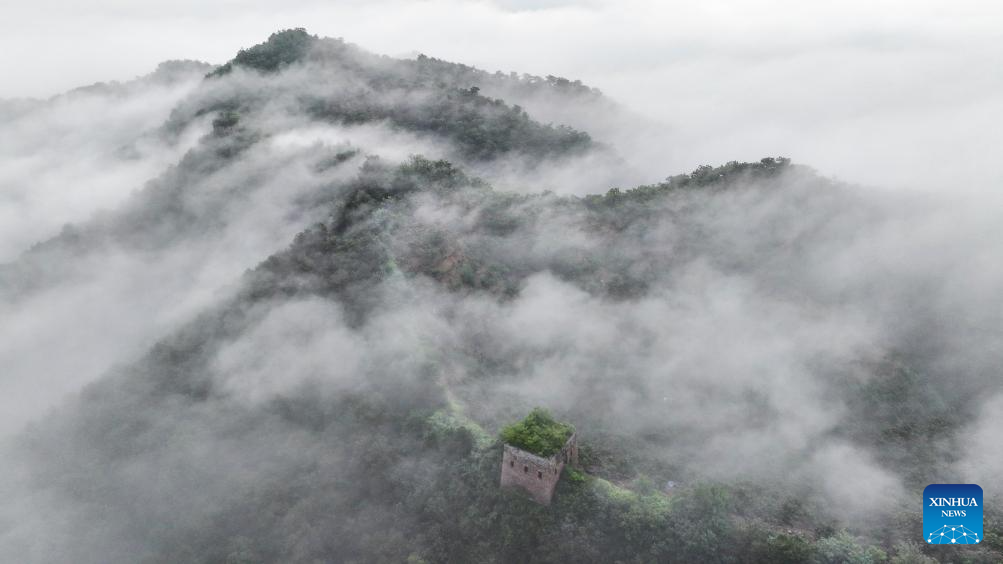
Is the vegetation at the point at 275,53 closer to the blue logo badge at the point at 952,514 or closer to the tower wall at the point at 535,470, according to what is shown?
the tower wall at the point at 535,470

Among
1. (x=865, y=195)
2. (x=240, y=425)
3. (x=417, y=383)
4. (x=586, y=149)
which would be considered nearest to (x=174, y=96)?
(x=586, y=149)

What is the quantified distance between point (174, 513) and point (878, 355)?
36239 millimetres

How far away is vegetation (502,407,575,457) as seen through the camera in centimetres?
2555

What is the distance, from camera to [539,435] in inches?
1018

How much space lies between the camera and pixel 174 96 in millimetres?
89250

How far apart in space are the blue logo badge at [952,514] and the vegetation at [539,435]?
13208mm

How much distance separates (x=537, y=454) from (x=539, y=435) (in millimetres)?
740

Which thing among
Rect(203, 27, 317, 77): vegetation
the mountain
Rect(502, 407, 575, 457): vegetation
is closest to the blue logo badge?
the mountain

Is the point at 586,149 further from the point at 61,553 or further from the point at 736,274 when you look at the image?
the point at 61,553

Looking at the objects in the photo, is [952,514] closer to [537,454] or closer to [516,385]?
[537,454]

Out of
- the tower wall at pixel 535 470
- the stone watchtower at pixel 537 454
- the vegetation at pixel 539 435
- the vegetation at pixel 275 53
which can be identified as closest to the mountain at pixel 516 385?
the tower wall at pixel 535 470

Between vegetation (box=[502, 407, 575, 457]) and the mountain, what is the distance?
6.03ft

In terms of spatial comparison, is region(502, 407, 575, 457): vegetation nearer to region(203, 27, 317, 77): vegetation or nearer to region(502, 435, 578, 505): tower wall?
region(502, 435, 578, 505): tower wall

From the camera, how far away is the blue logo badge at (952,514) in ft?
78.4
